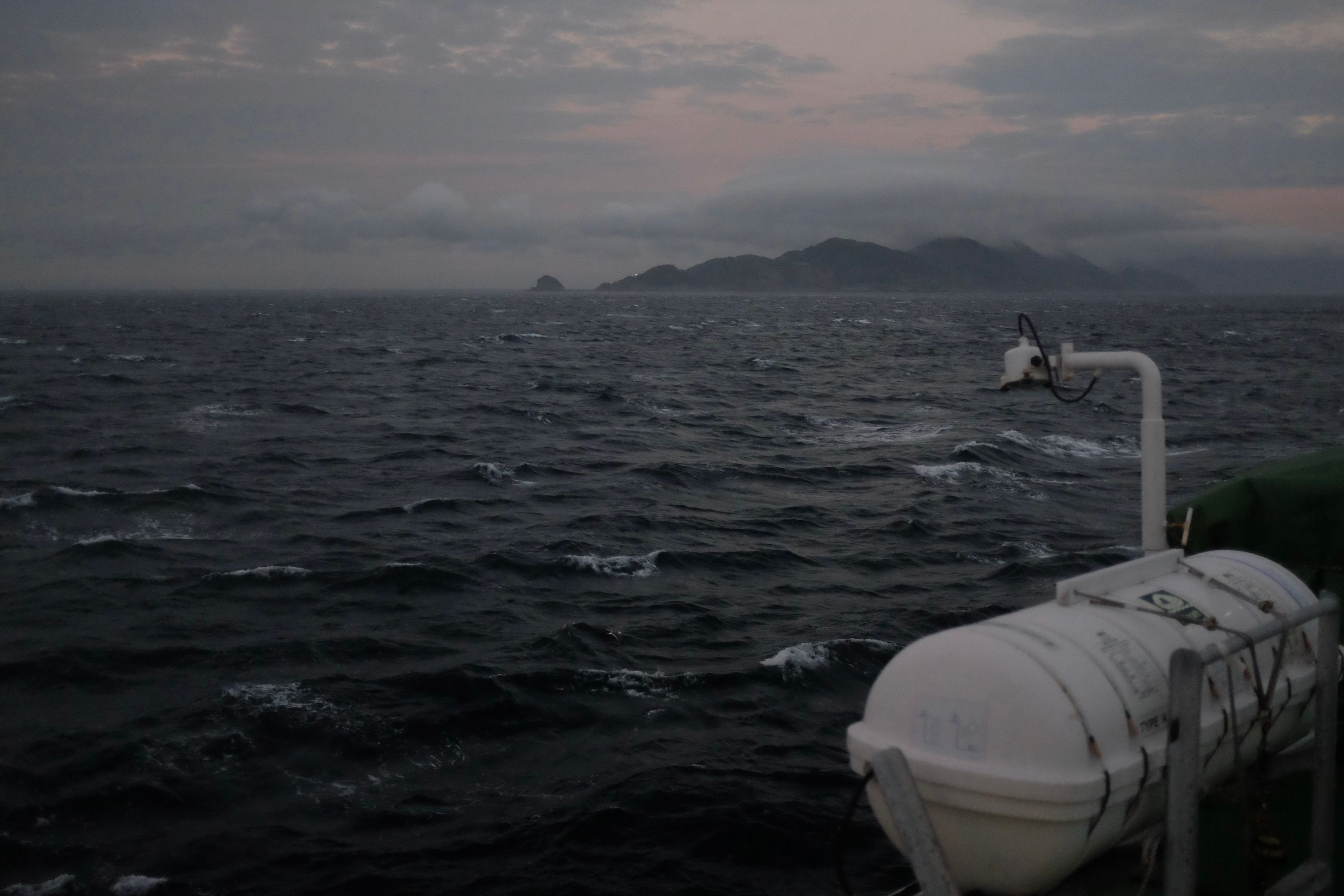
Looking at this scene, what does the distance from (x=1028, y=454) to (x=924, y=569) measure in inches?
500

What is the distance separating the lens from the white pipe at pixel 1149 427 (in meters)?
7.27

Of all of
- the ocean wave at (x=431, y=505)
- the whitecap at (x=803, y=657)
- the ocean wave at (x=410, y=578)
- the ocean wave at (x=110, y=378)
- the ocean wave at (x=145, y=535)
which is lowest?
the whitecap at (x=803, y=657)

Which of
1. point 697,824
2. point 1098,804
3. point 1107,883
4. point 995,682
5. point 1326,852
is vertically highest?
point 995,682

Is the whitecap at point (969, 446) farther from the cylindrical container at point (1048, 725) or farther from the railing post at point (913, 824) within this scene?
the railing post at point (913, 824)

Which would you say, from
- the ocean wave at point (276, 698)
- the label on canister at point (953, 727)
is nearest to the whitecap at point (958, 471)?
the ocean wave at point (276, 698)

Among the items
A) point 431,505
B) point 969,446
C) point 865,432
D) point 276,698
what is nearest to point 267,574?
point 276,698

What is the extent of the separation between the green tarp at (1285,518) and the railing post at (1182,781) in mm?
3859

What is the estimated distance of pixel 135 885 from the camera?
30.8ft

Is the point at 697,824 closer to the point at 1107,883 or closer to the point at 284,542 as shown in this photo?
the point at 1107,883

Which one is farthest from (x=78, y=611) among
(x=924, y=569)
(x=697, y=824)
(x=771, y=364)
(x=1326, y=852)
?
(x=771, y=364)

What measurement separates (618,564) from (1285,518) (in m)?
12.0

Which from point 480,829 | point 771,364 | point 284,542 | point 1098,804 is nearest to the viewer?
point 1098,804

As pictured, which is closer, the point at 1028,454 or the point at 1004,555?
the point at 1004,555

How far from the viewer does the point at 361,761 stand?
11641 millimetres
